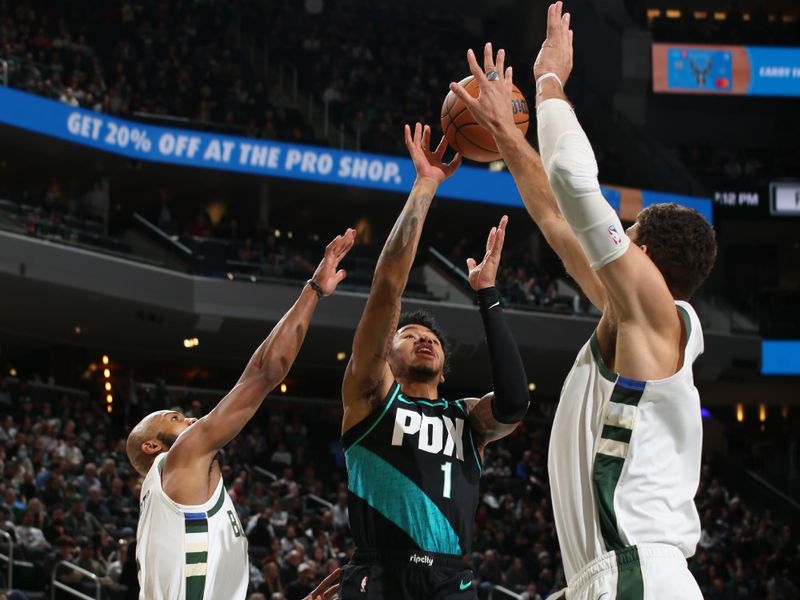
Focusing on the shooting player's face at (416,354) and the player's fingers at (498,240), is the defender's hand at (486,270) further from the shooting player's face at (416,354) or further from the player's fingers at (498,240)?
the shooting player's face at (416,354)

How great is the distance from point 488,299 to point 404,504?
0.84 m

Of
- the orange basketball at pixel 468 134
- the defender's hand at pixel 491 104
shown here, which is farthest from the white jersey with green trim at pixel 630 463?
the orange basketball at pixel 468 134

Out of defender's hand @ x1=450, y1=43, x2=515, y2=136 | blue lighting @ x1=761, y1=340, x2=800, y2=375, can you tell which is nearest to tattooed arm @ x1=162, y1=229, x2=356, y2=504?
defender's hand @ x1=450, y1=43, x2=515, y2=136

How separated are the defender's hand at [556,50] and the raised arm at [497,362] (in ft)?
4.05

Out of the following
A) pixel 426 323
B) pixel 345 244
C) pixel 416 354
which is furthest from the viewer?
pixel 426 323

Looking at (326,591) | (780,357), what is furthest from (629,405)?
(780,357)

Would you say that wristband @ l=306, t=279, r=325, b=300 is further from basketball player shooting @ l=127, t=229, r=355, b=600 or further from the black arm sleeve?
the black arm sleeve

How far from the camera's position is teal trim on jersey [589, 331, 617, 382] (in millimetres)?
3103

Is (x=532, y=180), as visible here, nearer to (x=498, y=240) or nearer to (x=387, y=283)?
(x=387, y=283)

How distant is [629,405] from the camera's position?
307 cm

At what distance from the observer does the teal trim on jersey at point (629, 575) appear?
2.97m

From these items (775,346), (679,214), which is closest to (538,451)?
(775,346)

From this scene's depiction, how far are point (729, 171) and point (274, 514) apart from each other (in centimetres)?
1654

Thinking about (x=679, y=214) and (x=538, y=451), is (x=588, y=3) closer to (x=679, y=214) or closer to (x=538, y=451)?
(x=538, y=451)
